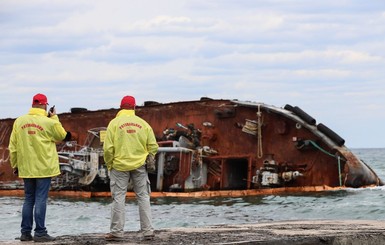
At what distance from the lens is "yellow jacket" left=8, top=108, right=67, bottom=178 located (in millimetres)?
9656

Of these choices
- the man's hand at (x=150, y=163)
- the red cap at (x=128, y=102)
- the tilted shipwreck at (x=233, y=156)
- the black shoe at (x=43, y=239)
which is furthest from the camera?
the tilted shipwreck at (x=233, y=156)

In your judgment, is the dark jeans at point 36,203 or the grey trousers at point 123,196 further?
the grey trousers at point 123,196

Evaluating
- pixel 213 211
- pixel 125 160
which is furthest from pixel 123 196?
pixel 213 211

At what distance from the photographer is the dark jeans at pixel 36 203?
9.62 m

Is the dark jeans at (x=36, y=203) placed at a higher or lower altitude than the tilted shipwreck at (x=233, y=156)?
lower

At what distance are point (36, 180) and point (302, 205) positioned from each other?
13058 mm

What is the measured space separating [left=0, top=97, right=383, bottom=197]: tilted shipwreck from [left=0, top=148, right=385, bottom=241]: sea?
83 cm

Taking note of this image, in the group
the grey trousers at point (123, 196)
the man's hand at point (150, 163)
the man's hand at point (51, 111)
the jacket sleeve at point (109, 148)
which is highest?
the man's hand at point (51, 111)

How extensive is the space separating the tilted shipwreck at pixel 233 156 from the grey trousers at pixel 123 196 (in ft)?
49.5

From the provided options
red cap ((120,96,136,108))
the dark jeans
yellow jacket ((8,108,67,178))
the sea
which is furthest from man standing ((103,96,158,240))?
the sea

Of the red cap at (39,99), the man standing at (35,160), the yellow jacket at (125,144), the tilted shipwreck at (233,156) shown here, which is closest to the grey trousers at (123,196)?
the yellow jacket at (125,144)

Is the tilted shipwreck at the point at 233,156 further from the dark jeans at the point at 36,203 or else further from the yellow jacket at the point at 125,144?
the dark jeans at the point at 36,203

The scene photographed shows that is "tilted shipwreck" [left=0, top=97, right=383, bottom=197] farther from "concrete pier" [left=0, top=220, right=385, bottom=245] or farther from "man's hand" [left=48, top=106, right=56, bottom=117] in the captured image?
"man's hand" [left=48, top=106, right=56, bottom=117]

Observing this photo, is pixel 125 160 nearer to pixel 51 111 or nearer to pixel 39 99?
pixel 51 111
